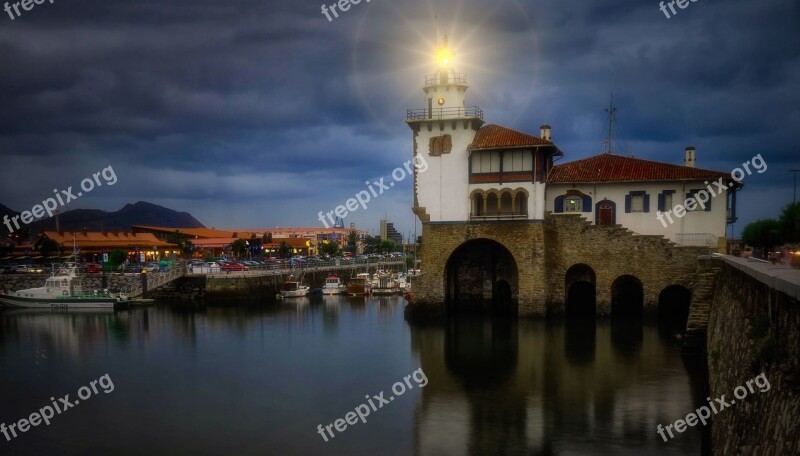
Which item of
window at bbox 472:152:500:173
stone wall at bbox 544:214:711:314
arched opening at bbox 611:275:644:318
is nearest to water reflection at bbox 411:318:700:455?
stone wall at bbox 544:214:711:314

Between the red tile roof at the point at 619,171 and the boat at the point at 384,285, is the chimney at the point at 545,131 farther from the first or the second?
the boat at the point at 384,285

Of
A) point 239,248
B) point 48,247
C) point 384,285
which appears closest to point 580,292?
point 384,285

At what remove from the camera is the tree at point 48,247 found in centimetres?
6994

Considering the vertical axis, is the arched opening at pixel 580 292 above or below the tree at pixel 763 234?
below

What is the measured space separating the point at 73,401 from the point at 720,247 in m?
28.1

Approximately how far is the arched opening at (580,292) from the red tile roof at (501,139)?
22.9ft

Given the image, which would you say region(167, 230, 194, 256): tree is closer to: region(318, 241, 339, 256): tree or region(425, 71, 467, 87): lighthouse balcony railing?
region(318, 241, 339, 256): tree

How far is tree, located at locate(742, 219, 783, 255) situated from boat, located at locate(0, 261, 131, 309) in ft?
140

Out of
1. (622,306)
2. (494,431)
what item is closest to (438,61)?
(622,306)

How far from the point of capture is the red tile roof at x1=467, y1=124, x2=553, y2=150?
31.9 metres

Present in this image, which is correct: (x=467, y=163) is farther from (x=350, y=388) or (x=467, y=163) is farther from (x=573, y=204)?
(x=350, y=388)

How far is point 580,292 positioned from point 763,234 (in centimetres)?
1301

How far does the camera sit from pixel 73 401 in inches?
775

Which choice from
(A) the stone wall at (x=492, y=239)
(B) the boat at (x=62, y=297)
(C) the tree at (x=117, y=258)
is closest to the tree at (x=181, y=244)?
(C) the tree at (x=117, y=258)
